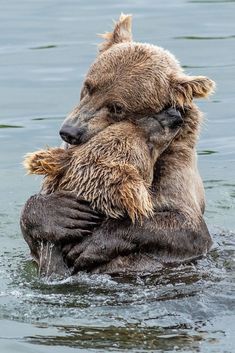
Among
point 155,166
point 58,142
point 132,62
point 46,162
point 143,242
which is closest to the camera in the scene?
point 46,162

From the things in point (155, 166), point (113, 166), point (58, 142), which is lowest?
point (58, 142)

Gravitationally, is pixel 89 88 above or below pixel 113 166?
above

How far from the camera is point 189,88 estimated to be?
9391 millimetres

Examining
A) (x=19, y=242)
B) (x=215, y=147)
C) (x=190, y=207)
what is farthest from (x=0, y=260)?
(x=215, y=147)

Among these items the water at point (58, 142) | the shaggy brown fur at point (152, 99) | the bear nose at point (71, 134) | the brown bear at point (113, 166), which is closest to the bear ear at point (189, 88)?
the shaggy brown fur at point (152, 99)

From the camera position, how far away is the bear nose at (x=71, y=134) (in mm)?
9125

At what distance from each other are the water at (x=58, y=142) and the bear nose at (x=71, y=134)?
39.8 inches

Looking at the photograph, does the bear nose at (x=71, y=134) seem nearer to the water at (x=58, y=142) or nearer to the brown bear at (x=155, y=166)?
the brown bear at (x=155, y=166)

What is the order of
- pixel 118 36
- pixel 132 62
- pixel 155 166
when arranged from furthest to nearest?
pixel 118 36
pixel 155 166
pixel 132 62

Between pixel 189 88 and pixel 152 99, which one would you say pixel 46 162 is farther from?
pixel 189 88

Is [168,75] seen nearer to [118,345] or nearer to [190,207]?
[190,207]

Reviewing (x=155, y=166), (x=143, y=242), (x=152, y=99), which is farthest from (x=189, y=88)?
(x=143, y=242)

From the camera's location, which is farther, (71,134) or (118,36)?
(118,36)

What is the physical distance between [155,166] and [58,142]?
12.9 ft
